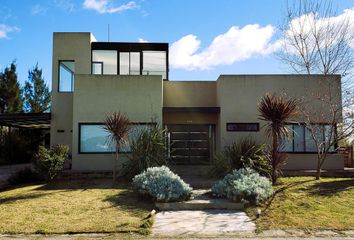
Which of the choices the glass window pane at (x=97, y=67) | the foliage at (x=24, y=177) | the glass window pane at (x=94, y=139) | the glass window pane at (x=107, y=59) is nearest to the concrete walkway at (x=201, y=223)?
the glass window pane at (x=94, y=139)

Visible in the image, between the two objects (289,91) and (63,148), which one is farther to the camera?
(289,91)

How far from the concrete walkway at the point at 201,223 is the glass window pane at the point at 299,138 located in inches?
296

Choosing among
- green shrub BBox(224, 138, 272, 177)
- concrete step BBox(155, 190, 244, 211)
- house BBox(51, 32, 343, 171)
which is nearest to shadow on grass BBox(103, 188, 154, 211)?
concrete step BBox(155, 190, 244, 211)

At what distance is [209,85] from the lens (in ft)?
62.2

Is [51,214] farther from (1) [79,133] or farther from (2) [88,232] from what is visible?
(1) [79,133]

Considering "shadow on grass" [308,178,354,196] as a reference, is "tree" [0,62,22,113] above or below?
above

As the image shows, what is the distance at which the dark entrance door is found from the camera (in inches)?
749

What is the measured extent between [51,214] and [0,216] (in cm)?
124

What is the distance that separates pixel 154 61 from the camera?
20391mm

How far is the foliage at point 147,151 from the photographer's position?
14312 millimetres

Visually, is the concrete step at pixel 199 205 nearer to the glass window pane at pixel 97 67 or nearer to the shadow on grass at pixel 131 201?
the shadow on grass at pixel 131 201

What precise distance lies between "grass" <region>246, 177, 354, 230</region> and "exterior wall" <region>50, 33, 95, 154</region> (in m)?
11.3

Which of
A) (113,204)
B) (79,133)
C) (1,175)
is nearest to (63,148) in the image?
(79,133)

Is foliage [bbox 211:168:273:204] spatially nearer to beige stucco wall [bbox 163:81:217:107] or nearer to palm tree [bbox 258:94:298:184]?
palm tree [bbox 258:94:298:184]
